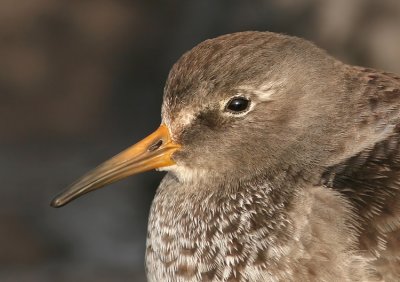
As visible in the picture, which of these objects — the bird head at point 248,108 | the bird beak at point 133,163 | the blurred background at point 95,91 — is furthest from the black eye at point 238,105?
the blurred background at point 95,91

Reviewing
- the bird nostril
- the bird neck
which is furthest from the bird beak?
the bird neck

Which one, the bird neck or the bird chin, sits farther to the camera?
the bird chin

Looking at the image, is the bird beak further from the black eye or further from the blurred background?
the blurred background

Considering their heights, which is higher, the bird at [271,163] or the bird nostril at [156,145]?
the bird nostril at [156,145]

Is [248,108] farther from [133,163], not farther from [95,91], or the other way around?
[95,91]

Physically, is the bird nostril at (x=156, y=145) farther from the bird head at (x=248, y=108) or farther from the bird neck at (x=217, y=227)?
the bird neck at (x=217, y=227)

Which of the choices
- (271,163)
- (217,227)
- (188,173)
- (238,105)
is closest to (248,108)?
(238,105)

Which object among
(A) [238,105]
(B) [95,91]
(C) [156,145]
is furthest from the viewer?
(B) [95,91]
